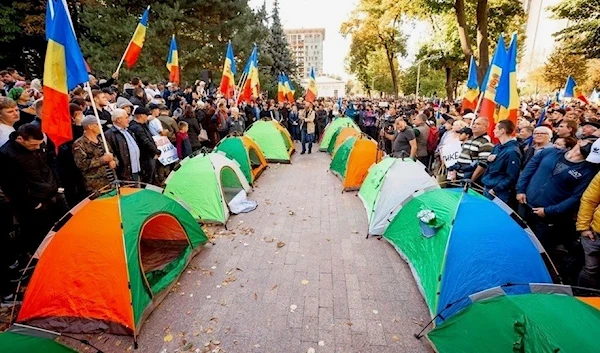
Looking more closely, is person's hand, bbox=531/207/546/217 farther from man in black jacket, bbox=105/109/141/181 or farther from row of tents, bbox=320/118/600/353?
man in black jacket, bbox=105/109/141/181

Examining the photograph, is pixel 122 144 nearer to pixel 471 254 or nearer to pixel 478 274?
pixel 471 254

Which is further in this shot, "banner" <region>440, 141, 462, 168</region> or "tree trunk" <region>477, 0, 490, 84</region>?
"tree trunk" <region>477, 0, 490, 84</region>

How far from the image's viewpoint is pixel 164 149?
7379mm

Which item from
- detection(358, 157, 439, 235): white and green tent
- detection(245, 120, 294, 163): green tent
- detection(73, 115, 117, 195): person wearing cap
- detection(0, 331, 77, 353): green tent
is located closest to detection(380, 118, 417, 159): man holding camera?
detection(358, 157, 439, 235): white and green tent

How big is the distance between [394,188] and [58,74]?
531cm

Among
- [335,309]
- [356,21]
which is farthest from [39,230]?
[356,21]

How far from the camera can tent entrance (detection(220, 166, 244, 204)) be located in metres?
7.68

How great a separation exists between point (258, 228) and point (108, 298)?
3056 millimetres

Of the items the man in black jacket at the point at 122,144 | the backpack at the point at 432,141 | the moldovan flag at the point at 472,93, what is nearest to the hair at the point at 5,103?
the man in black jacket at the point at 122,144

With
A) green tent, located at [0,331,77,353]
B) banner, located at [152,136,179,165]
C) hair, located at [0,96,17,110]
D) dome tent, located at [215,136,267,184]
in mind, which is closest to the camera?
green tent, located at [0,331,77,353]

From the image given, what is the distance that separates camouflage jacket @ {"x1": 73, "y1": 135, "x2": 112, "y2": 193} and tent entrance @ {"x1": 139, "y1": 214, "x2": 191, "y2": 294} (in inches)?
39.9

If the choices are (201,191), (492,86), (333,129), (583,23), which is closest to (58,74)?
(201,191)

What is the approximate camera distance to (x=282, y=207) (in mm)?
7469

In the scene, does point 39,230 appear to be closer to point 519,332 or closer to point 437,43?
point 519,332
